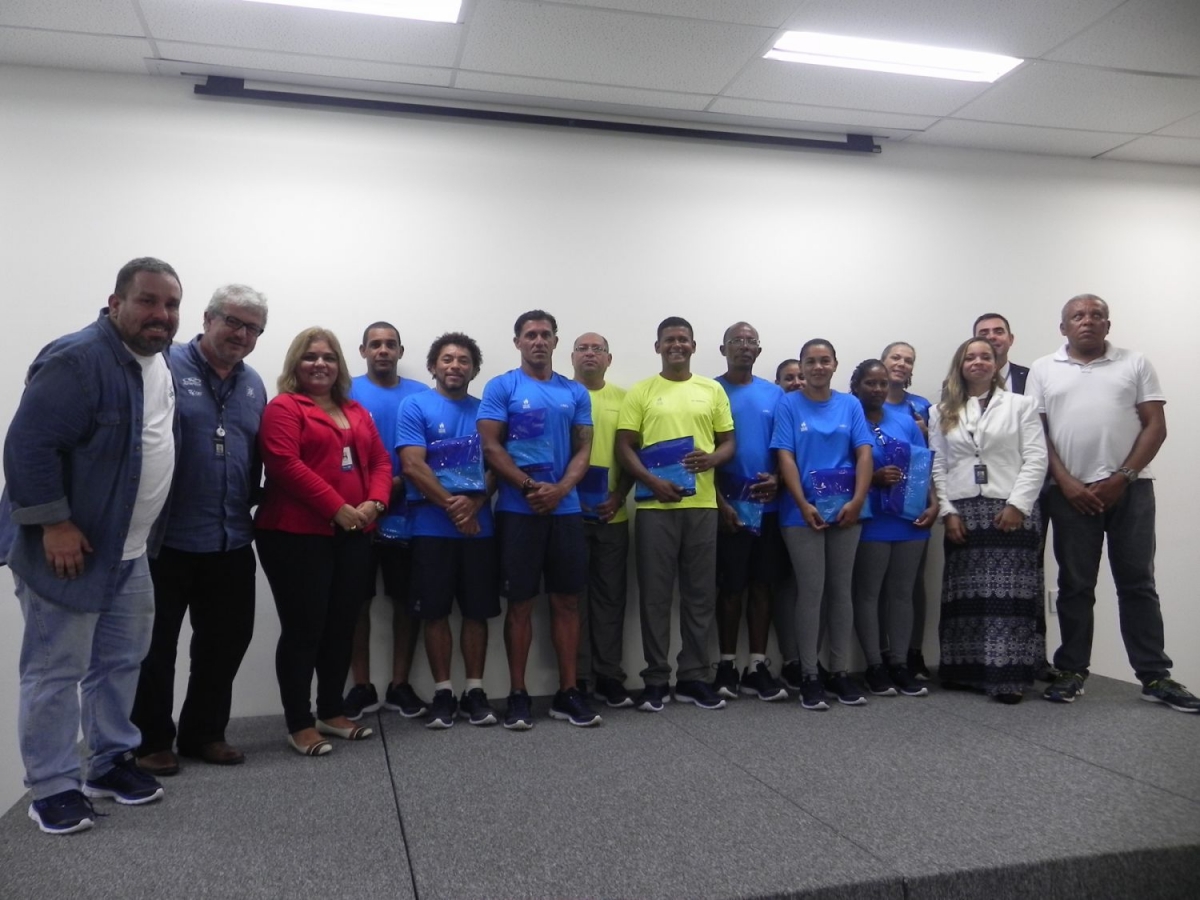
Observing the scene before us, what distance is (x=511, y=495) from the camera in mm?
3273

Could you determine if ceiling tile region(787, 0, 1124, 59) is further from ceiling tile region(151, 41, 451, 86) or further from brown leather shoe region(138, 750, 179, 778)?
brown leather shoe region(138, 750, 179, 778)

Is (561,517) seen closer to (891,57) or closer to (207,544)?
(207,544)

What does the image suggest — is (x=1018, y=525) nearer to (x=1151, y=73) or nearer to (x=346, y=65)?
(x=1151, y=73)

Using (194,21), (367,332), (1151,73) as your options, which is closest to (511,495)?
(367,332)

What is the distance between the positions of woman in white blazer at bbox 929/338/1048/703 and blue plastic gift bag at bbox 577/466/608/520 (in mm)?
1484

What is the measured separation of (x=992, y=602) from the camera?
3598mm

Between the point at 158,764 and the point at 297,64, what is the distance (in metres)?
2.82

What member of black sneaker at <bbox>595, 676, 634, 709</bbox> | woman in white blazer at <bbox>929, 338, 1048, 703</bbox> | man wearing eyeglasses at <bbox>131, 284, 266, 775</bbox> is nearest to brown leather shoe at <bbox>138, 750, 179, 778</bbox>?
man wearing eyeglasses at <bbox>131, 284, 266, 775</bbox>

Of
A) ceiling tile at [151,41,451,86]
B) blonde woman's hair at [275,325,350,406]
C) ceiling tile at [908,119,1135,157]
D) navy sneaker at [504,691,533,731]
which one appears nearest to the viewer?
blonde woman's hair at [275,325,350,406]

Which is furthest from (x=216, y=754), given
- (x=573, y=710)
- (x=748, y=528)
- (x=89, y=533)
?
(x=748, y=528)

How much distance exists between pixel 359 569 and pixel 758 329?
2376mm

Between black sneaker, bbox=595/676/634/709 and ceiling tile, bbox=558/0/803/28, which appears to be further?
black sneaker, bbox=595/676/634/709

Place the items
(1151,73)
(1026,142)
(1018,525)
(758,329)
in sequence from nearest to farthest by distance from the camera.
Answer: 1. (1018,525)
2. (1151,73)
3. (758,329)
4. (1026,142)

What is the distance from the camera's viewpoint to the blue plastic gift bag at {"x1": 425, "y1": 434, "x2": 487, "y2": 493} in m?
3.27
